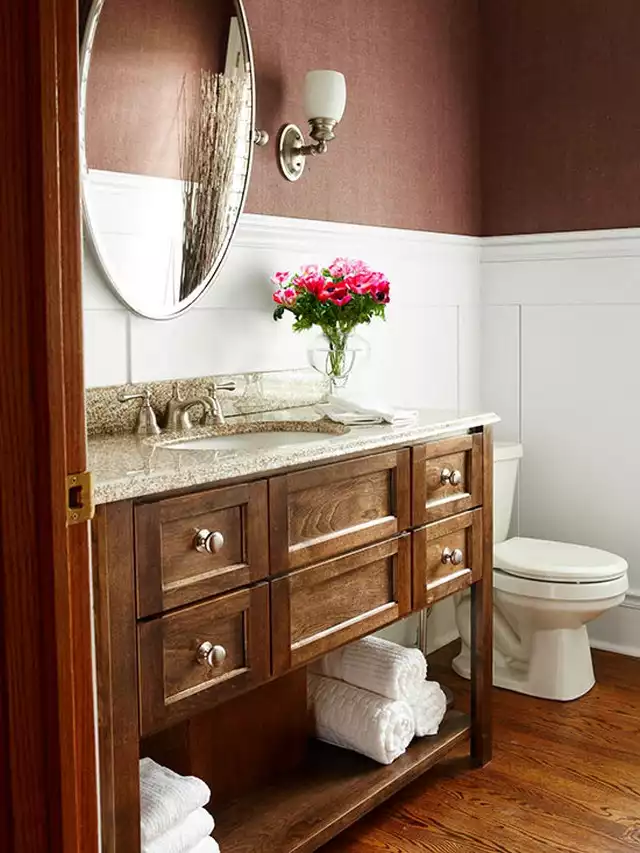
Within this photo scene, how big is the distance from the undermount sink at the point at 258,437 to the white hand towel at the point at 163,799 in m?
0.66

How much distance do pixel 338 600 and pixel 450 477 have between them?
1.60ft

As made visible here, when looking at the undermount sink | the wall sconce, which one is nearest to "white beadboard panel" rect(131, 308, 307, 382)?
the undermount sink

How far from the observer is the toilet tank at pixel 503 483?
3.24 metres

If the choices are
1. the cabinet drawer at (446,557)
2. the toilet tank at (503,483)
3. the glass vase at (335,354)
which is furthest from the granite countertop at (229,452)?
the toilet tank at (503,483)

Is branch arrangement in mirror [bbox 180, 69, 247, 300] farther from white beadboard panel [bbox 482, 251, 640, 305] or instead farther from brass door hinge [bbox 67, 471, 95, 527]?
white beadboard panel [bbox 482, 251, 640, 305]

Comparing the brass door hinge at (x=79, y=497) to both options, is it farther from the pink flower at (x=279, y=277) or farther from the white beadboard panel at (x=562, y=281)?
the white beadboard panel at (x=562, y=281)

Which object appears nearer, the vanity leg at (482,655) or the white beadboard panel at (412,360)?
the vanity leg at (482,655)

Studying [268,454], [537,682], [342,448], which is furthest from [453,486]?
[537,682]

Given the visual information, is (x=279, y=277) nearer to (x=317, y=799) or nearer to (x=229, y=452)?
(x=229, y=452)

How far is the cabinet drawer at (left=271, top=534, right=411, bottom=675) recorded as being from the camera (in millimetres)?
1910

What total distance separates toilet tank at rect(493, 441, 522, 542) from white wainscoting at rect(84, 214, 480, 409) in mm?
285

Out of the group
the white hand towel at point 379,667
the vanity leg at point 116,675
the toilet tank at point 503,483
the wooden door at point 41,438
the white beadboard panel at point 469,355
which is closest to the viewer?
the wooden door at point 41,438

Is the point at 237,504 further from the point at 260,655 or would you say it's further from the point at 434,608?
the point at 434,608

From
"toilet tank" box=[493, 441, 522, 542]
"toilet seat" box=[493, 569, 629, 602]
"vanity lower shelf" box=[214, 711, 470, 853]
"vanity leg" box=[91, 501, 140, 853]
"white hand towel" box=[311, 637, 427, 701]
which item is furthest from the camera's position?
"toilet tank" box=[493, 441, 522, 542]
